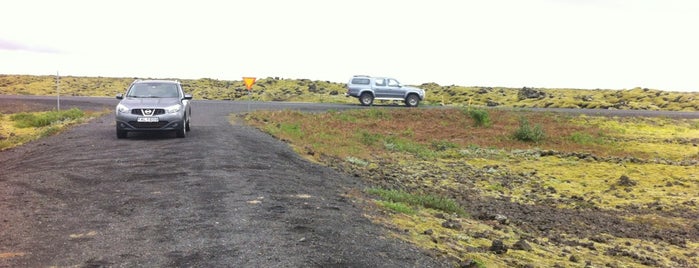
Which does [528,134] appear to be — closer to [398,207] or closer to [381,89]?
[381,89]

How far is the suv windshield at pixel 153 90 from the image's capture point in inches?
666

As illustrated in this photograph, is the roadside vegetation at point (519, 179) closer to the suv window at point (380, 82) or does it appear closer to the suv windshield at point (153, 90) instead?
the suv windshield at point (153, 90)

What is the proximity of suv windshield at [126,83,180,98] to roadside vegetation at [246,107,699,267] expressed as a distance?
13.9 feet

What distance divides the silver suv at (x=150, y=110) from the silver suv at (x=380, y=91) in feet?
74.1

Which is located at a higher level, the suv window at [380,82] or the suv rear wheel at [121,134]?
the suv window at [380,82]

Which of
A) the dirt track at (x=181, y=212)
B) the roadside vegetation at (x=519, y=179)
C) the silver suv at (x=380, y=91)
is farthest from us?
the silver suv at (x=380, y=91)

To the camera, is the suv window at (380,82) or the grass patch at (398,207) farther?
the suv window at (380,82)

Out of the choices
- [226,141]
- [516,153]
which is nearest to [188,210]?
[226,141]

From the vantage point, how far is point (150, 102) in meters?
16.3

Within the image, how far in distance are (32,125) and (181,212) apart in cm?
1858

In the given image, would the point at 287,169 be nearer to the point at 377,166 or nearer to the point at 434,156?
the point at 377,166

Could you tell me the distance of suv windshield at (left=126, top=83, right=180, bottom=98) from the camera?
16906 millimetres

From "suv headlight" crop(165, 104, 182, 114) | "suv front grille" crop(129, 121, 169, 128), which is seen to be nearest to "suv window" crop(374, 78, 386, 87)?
"suv headlight" crop(165, 104, 182, 114)

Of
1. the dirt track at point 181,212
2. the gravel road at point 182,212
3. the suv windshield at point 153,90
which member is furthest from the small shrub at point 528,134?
the suv windshield at point 153,90
